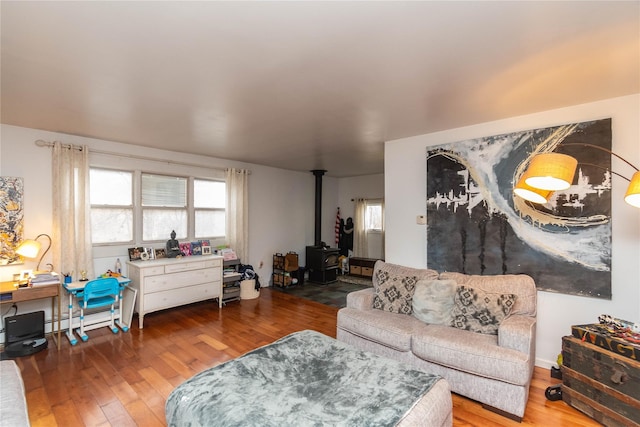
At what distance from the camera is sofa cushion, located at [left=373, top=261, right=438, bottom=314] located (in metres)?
2.99

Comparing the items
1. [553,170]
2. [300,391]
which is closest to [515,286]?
[553,170]

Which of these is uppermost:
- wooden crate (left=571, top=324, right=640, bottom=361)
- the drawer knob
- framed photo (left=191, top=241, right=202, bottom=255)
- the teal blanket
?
framed photo (left=191, top=241, right=202, bottom=255)

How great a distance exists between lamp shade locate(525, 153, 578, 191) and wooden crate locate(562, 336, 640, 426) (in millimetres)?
1282

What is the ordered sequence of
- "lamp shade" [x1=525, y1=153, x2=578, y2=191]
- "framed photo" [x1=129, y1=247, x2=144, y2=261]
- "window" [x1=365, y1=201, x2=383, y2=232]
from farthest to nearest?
1. "window" [x1=365, y1=201, x2=383, y2=232]
2. "framed photo" [x1=129, y1=247, x2=144, y2=261]
3. "lamp shade" [x1=525, y1=153, x2=578, y2=191]

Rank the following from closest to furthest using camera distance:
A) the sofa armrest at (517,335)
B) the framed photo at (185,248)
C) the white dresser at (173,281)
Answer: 1. the sofa armrest at (517,335)
2. the white dresser at (173,281)
3. the framed photo at (185,248)

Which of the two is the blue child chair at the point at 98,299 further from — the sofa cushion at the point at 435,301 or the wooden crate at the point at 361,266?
the wooden crate at the point at 361,266

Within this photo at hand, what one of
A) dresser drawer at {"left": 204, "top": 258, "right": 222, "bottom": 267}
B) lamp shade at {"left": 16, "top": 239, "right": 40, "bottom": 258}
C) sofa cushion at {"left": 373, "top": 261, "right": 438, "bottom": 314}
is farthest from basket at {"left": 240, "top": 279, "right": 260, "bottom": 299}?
lamp shade at {"left": 16, "top": 239, "right": 40, "bottom": 258}

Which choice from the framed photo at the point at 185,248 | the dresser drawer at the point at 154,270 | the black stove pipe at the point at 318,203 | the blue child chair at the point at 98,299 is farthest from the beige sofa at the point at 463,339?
the black stove pipe at the point at 318,203

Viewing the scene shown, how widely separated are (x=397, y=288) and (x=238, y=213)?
129 inches

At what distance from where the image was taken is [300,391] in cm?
162

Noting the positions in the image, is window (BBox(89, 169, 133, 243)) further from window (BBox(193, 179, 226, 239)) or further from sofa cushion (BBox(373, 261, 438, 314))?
sofa cushion (BBox(373, 261, 438, 314))

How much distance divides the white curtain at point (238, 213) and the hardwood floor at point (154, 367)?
121cm

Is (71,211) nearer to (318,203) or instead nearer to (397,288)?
(397,288)

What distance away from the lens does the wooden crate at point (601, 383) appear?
6.05 feet
